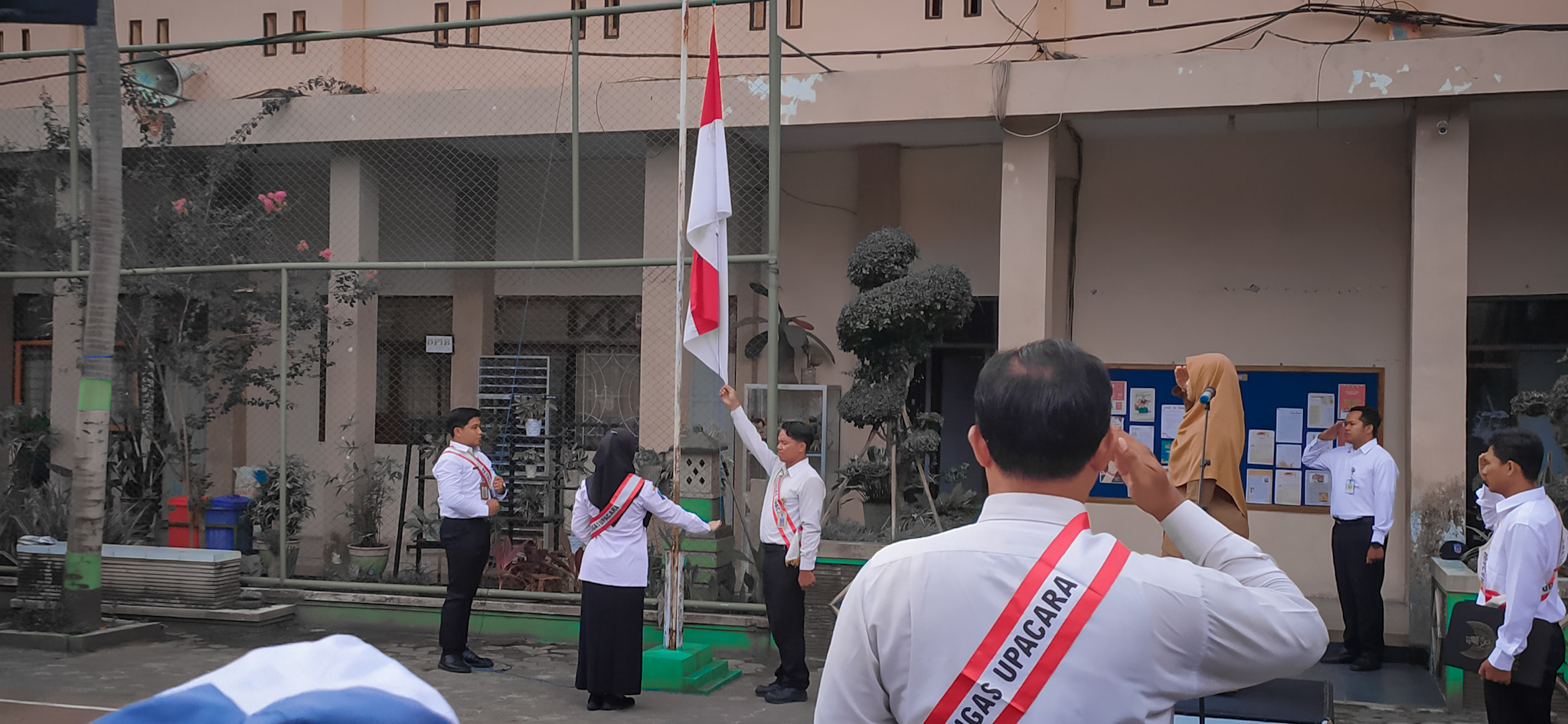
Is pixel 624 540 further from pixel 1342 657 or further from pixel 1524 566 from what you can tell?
pixel 1342 657

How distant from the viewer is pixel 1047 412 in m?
1.69

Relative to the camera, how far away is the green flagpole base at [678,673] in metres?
6.87

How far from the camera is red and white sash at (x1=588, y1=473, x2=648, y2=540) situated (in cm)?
643

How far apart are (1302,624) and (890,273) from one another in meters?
6.20

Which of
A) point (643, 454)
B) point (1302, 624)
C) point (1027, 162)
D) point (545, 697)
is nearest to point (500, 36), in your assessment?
point (643, 454)

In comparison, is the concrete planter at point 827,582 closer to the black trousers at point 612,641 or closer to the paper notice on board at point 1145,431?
the black trousers at point 612,641

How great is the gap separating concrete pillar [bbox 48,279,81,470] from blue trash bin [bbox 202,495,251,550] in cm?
197

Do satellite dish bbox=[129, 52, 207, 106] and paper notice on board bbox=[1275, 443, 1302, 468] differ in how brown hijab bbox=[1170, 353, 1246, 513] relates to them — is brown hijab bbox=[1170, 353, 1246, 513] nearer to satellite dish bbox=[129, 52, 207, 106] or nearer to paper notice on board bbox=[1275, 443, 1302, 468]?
paper notice on board bbox=[1275, 443, 1302, 468]

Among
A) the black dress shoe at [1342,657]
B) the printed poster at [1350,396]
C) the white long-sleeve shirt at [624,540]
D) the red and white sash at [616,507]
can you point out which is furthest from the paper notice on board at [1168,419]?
the red and white sash at [616,507]

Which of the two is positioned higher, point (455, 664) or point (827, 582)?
point (827, 582)

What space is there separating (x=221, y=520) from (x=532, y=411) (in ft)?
8.57

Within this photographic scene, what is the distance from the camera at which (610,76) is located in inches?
390

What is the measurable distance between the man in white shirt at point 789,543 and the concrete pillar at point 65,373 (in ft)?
23.3

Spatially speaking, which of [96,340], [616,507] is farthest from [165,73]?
[616,507]
